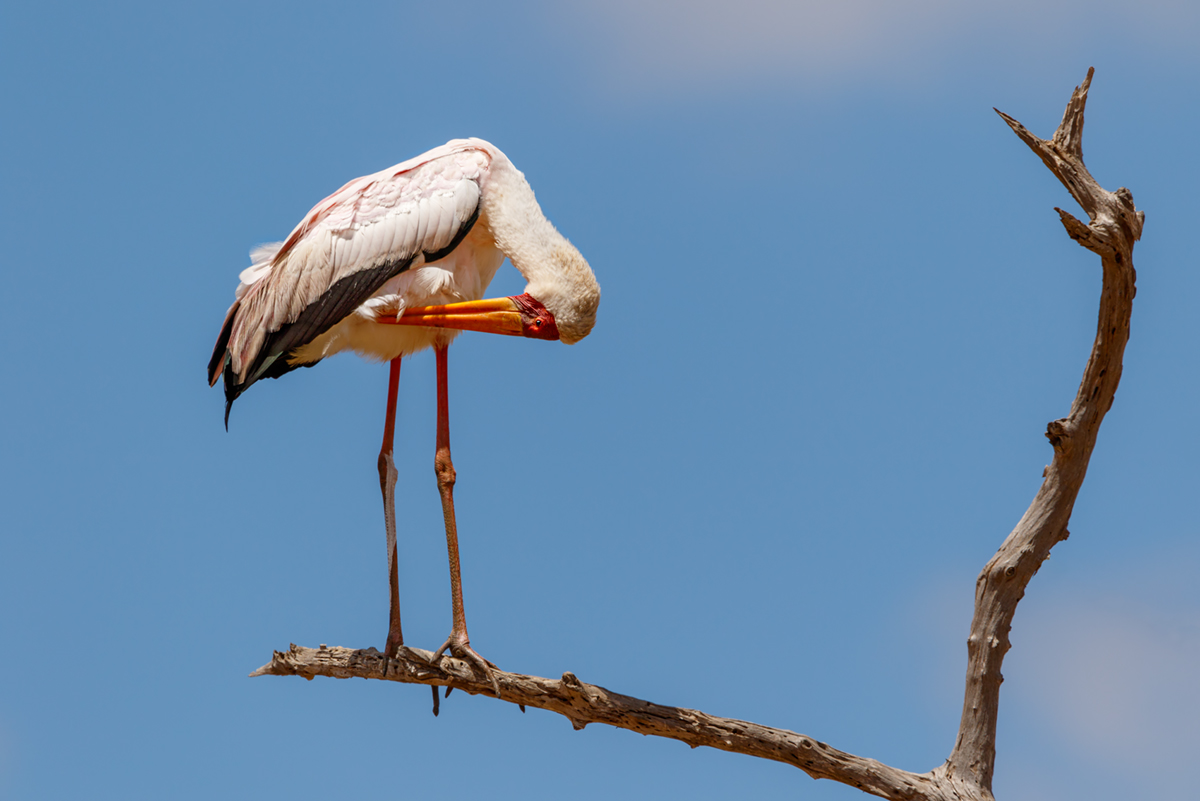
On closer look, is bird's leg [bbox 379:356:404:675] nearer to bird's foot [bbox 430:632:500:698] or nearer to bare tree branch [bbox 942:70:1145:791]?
bird's foot [bbox 430:632:500:698]

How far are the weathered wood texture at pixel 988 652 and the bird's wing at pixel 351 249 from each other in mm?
1955

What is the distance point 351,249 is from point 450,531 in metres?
1.79

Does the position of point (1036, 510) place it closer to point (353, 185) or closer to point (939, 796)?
point (939, 796)

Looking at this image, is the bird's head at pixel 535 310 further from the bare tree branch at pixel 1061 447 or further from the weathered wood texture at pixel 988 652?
the bare tree branch at pixel 1061 447

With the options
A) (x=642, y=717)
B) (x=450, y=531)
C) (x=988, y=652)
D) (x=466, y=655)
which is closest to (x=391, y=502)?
(x=450, y=531)

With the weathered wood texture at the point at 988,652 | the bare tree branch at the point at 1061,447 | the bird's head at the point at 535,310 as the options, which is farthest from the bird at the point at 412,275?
the bare tree branch at the point at 1061,447

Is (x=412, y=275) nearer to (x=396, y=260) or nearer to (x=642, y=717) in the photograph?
(x=396, y=260)

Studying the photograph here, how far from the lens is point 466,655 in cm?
681

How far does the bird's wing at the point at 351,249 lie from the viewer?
6.96 metres

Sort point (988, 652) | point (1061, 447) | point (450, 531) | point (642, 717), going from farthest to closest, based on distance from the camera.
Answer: point (450, 531) → point (642, 717) → point (988, 652) → point (1061, 447)

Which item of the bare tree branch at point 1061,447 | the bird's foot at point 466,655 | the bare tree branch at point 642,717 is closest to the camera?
the bare tree branch at point 1061,447

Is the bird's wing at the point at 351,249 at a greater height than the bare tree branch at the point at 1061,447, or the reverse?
the bird's wing at the point at 351,249

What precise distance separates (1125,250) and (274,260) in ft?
15.5

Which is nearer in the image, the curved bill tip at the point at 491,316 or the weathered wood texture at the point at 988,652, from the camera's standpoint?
the weathered wood texture at the point at 988,652
